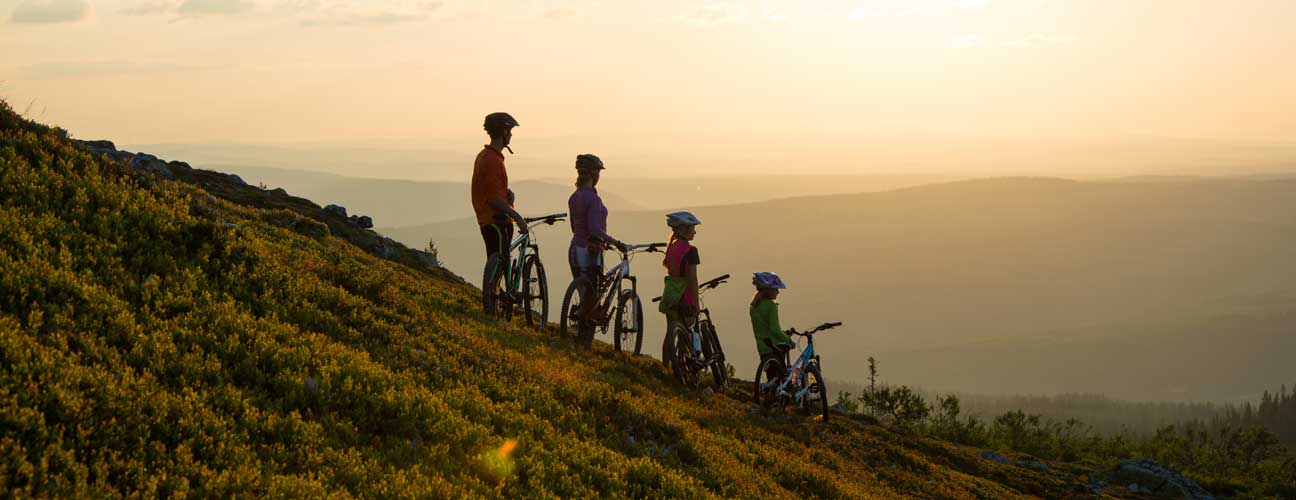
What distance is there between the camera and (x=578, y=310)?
16031mm

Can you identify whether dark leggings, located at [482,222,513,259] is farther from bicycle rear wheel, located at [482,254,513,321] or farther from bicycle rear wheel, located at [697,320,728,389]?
bicycle rear wheel, located at [697,320,728,389]

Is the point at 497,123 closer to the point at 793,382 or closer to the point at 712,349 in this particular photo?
the point at 712,349

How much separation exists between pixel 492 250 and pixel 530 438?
7.24 m

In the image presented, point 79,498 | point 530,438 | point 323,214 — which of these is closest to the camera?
point 79,498

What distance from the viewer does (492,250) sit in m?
15.8

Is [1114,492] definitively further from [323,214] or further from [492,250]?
[323,214]

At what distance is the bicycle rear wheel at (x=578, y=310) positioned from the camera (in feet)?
51.8

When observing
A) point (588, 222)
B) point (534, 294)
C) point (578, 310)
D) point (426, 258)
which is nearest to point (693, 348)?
point (578, 310)

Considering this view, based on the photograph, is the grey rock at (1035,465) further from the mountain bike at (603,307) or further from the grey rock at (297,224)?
the grey rock at (297,224)

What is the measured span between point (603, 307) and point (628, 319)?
22.7 inches

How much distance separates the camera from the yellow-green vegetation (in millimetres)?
6527

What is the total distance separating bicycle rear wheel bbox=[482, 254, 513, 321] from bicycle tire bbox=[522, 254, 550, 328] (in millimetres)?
462

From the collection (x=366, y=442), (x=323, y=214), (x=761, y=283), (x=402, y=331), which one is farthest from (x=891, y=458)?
(x=323, y=214)

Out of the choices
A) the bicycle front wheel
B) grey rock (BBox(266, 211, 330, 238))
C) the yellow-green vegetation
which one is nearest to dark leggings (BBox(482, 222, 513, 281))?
the yellow-green vegetation
